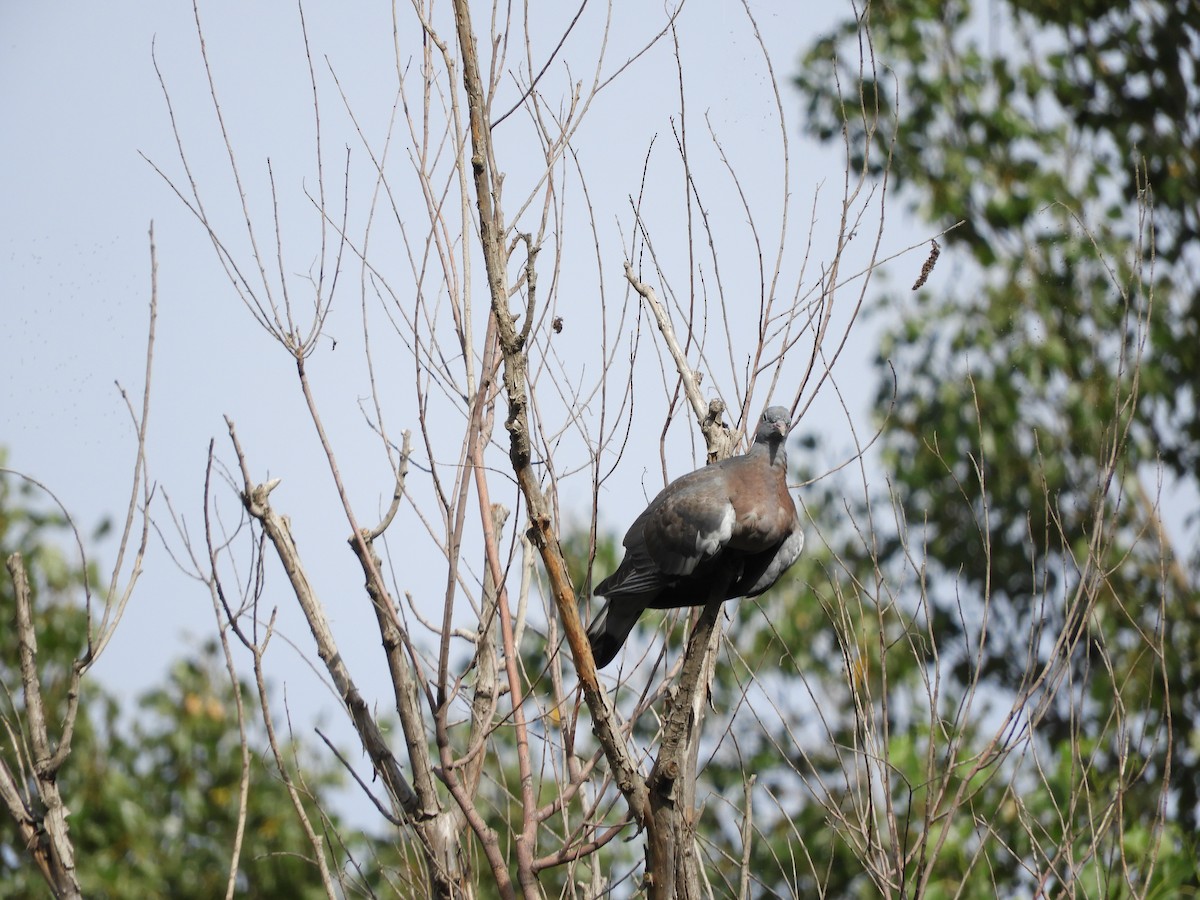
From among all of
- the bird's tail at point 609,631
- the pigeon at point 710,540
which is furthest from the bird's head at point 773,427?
the bird's tail at point 609,631

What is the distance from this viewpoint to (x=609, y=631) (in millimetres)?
3227

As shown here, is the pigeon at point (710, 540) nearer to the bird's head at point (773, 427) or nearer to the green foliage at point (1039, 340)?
the bird's head at point (773, 427)

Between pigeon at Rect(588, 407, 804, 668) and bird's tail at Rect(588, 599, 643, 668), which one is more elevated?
pigeon at Rect(588, 407, 804, 668)

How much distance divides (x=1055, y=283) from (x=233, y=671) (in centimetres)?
715

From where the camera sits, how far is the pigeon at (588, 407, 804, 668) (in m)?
2.94

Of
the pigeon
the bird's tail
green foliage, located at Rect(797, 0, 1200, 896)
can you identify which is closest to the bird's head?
the pigeon

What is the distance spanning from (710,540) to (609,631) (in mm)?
467

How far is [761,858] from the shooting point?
8.11m

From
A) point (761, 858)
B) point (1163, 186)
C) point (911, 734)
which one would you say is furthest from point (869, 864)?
point (1163, 186)

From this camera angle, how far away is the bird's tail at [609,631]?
3203mm

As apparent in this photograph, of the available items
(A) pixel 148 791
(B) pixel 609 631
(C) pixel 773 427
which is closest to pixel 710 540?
(C) pixel 773 427

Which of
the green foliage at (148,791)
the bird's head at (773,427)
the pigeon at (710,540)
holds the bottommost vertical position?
the green foliage at (148,791)

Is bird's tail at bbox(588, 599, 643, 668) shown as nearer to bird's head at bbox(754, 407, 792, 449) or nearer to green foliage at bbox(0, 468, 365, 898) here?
bird's head at bbox(754, 407, 792, 449)

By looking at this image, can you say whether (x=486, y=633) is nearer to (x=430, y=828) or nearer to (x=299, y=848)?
(x=430, y=828)
